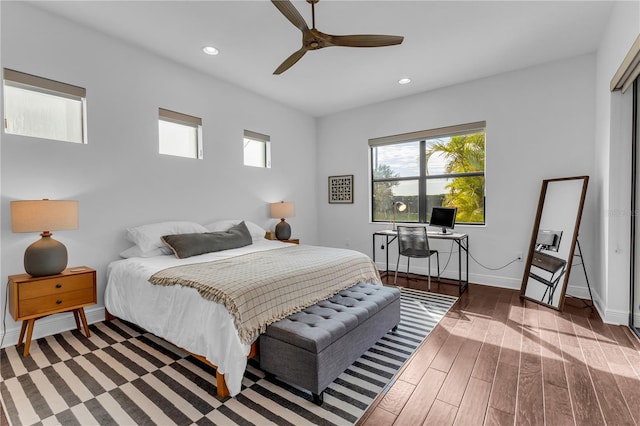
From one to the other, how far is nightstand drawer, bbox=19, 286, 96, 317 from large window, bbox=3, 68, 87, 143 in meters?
A: 1.43

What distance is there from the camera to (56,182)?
2.72 m

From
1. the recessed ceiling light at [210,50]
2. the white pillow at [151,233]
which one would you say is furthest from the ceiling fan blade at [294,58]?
the white pillow at [151,233]

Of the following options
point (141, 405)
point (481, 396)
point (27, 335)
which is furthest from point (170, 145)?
point (481, 396)

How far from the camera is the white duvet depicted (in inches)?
70.9

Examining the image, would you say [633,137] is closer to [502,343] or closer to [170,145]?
[502,343]

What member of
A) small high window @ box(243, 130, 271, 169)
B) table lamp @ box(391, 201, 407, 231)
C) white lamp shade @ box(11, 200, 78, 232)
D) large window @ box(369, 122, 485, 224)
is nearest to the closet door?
large window @ box(369, 122, 485, 224)

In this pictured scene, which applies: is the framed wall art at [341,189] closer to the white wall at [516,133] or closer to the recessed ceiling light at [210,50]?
the white wall at [516,133]

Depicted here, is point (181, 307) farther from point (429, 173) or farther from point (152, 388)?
point (429, 173)

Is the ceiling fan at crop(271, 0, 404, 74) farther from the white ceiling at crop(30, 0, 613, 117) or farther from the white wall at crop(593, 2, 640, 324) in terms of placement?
the white wall at crop(593, 2, 640, 324)

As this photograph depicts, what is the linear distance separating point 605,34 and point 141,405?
4972 mm

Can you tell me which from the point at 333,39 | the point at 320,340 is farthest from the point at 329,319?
the point at 333,39

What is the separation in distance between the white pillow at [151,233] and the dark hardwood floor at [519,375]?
2529 millimetres

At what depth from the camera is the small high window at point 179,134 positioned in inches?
141

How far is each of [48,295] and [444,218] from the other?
436 centimetres
